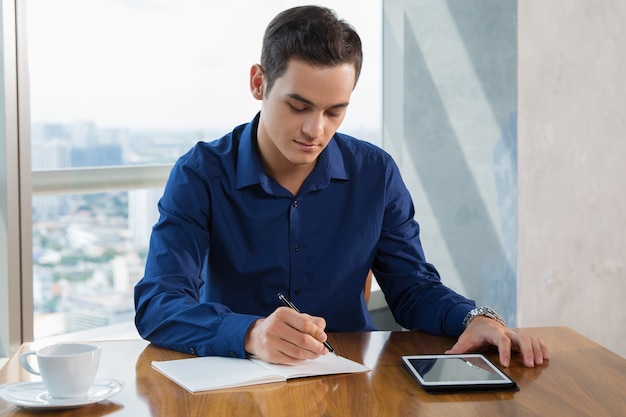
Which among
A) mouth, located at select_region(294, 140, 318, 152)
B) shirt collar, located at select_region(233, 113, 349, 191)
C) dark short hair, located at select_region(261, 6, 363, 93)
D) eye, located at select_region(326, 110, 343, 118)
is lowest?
shirt collar, located at select_region(233, 113, 349, 191)

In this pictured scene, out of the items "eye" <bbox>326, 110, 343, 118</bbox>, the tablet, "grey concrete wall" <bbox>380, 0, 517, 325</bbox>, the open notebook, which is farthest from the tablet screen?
"grey concrete wall" <bbox>380, 0, 517, 325</bbox>

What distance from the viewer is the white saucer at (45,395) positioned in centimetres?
126

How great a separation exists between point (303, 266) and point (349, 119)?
1.82 metres

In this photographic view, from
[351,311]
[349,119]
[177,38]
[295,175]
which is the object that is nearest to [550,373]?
[351,311]

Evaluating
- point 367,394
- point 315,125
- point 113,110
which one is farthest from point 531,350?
point 113,110

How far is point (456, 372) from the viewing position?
145 centimetres

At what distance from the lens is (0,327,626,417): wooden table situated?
128 cm

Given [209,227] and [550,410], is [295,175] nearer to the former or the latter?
[209,227]

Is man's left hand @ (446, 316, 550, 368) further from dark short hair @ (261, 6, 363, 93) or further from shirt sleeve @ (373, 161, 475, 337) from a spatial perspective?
dark short hair @ (261, 6, 363, 93)

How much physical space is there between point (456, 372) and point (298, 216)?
28.3 inches

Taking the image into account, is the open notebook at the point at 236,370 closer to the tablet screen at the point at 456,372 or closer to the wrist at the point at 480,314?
the tablet screen at the point at 456,372

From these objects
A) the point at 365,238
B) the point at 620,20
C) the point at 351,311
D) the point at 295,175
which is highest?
the point at 620,20

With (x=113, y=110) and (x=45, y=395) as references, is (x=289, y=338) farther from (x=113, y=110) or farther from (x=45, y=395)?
(x=113, y=110)

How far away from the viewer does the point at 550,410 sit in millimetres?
1310
